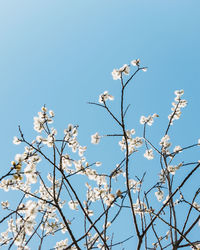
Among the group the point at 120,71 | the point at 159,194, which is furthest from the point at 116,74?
the point at 159,194

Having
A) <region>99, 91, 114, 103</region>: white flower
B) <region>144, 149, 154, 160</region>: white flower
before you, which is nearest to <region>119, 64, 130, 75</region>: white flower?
<region>99, 91, 114, 103</region>: white flower

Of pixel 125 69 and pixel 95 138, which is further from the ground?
pixel 125 69

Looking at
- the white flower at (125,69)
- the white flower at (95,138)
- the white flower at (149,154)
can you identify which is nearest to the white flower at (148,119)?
the white flower at (149,154)

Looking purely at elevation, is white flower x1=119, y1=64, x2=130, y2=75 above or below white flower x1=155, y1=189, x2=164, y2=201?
above

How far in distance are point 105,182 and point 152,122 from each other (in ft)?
5.19

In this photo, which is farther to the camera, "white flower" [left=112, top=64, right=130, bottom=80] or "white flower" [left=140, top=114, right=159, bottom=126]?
"white flower" [left=140, top=114, right=159, bottom=126]

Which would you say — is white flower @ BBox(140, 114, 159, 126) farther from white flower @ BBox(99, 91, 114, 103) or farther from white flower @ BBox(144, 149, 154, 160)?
white flower @ BBox(99, 91, 114, 103)

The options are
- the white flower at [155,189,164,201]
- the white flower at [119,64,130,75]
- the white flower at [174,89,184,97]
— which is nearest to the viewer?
the white flower at [119,64,130,75]

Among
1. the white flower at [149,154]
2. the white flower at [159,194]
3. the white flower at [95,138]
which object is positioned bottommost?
the white flower at [159,194]

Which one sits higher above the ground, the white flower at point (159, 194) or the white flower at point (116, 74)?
the white flower at point (116, 74)

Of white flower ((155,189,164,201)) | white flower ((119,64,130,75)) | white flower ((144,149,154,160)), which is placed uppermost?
white flower ((119,64,130,75))

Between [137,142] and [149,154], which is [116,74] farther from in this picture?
[149,154]

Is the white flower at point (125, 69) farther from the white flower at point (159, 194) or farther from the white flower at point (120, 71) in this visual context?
the white flower at point (159, 194)

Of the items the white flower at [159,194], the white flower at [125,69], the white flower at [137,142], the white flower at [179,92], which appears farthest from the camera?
the white flower at [179,92]
